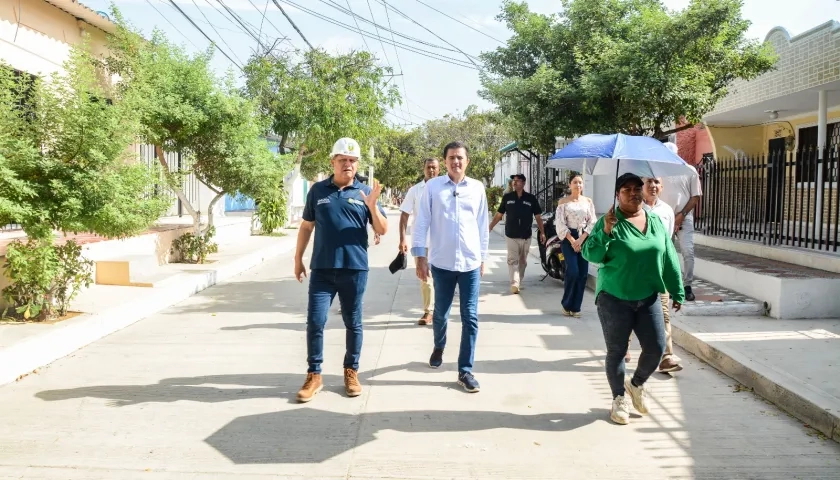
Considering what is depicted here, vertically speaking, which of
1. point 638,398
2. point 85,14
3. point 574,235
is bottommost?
point 638,398

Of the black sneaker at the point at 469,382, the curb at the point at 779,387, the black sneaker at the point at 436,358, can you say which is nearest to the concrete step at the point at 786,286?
the curb at the point at 779,387

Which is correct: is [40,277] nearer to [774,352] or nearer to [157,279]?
[157,279]

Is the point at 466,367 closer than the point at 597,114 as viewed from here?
Yes

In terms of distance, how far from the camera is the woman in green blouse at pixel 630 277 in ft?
15.8

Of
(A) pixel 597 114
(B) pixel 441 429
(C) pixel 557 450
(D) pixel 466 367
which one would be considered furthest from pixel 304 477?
(A) pixel 597 114

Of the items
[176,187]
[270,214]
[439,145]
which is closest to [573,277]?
[176,187]

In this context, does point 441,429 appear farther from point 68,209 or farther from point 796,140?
point 796,140

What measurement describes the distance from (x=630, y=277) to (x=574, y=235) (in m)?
4.49

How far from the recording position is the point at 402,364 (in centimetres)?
656

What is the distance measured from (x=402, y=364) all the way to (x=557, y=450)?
2.32 metres

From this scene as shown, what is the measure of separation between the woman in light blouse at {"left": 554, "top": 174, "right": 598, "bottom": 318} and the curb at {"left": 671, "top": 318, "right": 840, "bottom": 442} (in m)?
1.91

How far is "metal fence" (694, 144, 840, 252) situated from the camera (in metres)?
10.4

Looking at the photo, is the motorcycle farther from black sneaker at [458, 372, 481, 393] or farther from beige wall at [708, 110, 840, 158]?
beige wall at [708, 110, 840, 158]

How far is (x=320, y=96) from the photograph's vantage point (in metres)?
22.8
